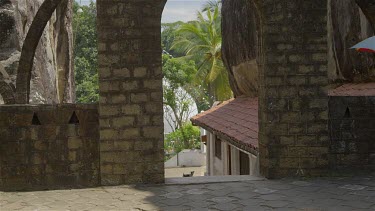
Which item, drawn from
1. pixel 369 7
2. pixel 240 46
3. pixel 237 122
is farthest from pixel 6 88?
pixel 369 7

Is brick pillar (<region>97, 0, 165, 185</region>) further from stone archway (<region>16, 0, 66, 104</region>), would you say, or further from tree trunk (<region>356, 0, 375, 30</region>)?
tree trunk (<region>356, 0, 375, 30</region>)

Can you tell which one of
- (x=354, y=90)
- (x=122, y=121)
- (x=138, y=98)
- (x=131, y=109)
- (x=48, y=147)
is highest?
(x=354, y=90)

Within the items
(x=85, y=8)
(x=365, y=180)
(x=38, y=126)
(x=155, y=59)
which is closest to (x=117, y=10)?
(x=155, y=59)

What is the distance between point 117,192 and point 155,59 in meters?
1.85

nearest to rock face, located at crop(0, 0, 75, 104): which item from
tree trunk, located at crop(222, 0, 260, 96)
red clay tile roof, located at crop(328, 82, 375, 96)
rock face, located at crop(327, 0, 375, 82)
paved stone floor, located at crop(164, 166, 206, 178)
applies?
tree trunk, located at crop(222, 0, 260, 96)

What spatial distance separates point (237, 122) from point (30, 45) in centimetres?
567

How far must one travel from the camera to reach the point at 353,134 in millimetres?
6578

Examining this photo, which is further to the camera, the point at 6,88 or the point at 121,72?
the point at 6,88

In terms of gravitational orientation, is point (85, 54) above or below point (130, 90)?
above

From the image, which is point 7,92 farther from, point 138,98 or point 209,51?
point 209,51

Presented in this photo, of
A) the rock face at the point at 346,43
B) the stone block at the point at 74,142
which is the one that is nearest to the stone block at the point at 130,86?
the stone block at the point at 74,142

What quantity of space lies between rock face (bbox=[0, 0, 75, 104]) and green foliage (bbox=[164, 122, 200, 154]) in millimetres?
13440

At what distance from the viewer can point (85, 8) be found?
99.4 feet

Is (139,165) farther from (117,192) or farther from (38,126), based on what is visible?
(38,126)
